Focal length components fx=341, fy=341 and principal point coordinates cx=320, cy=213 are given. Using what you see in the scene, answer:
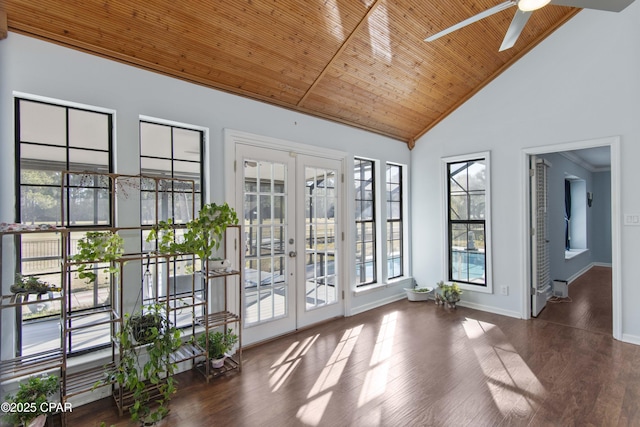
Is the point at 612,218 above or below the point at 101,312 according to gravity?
above

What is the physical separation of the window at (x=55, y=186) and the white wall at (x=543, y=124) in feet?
14.4

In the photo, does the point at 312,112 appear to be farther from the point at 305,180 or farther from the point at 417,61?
the point at 417,61

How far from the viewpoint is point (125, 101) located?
2.78 m

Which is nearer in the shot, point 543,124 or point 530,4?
point 530,4

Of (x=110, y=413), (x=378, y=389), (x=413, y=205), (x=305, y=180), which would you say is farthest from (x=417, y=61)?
(x=110, y=413)

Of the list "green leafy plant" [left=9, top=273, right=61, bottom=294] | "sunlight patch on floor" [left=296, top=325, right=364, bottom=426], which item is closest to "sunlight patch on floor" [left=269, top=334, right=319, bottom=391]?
"sunlight patch on floor" [left=296, top=325, right=364, bottom=426]

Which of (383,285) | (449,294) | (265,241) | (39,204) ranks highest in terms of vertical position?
(39,204)

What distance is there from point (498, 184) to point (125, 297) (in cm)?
457

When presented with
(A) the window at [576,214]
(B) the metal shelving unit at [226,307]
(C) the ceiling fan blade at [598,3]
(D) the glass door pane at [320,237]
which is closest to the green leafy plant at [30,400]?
(B) the metal shelving unit at [226,307]

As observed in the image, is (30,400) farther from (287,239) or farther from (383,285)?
(383,285)

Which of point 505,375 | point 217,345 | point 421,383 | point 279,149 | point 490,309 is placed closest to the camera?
point 421,383

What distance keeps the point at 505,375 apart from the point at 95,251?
3.35 metres

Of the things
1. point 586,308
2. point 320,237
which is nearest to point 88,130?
point 320,237

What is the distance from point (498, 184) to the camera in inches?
184
